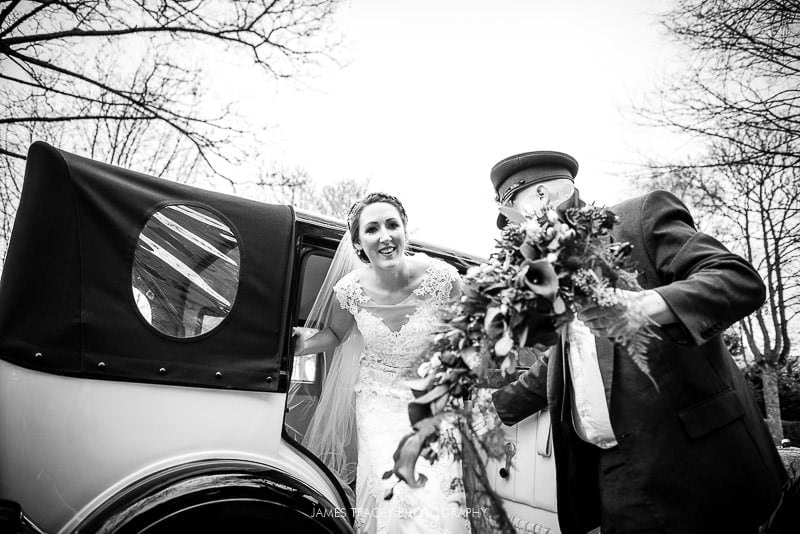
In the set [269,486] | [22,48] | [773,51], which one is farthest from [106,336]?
[773,51]

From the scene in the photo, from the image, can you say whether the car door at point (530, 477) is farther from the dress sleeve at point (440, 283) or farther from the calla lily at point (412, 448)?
the calla lily at point (412, 448)

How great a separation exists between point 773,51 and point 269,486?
7.23 meters

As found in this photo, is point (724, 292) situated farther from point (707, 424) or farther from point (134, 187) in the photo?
point (134, 187)

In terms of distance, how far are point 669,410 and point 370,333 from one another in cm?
171

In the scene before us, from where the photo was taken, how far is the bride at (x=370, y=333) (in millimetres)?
2738

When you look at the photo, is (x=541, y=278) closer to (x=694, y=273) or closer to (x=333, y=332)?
(x=694, y=273)

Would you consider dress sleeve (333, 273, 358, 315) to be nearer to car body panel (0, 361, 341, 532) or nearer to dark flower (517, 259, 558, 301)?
car body panel (0, 361, 341, 532)

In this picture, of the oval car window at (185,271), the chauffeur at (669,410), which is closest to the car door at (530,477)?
the chauffeur at (669,410)

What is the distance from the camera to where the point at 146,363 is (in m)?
2.00

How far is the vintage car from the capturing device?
1.82 meters

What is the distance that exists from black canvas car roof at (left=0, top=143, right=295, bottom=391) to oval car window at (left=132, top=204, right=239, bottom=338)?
33mm

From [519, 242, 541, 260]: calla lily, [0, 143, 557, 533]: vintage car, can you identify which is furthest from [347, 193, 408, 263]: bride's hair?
[519, 242, 541, 260]: calla lily

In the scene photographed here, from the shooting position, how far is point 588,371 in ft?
5.84

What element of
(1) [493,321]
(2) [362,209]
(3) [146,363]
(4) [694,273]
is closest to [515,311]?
(1) [493,321]
